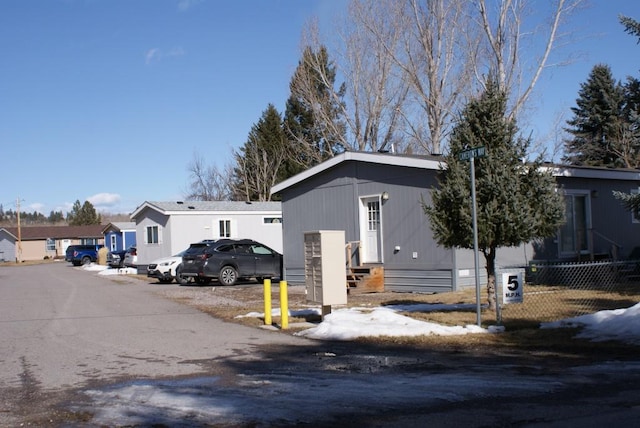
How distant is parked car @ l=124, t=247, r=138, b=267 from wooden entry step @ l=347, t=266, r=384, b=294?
2048cm

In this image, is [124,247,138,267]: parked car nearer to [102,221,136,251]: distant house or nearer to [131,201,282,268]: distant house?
[131,201,282,268]: distant house

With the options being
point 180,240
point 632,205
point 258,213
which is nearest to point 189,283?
point 180,240

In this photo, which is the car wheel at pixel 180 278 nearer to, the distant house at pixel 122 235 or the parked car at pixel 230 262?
the parked car at pixel 230 262

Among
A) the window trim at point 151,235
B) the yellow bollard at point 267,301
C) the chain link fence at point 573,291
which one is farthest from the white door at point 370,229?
the window trim at point 151,235

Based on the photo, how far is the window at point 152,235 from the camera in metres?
34.7

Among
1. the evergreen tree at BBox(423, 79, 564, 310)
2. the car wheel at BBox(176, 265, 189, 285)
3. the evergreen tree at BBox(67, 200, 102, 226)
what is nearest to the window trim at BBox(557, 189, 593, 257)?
the evergreen tree at BBox(423, 79, 564, 310)

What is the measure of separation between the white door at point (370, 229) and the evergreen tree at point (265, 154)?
2997cm

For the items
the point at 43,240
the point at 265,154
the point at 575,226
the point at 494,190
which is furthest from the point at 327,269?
the point at 43,240

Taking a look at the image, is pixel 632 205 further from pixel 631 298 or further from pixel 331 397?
pixel 331 397

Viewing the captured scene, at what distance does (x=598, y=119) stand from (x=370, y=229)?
23362 mm

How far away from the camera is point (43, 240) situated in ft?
259

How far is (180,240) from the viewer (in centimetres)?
3291

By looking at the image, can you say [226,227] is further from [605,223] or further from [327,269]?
[327,269]

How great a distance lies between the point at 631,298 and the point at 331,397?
32.6 ft
